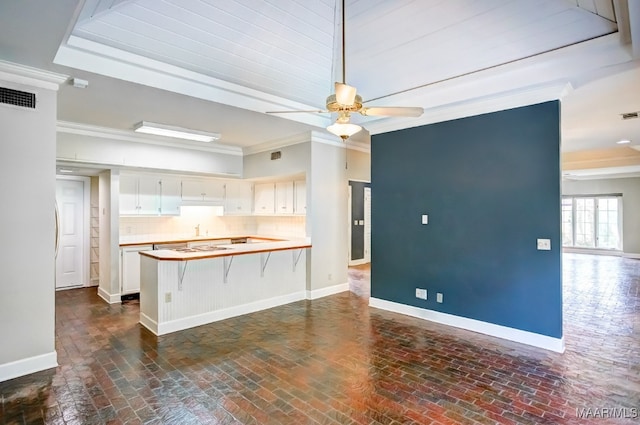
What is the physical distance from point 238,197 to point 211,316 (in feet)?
10.7

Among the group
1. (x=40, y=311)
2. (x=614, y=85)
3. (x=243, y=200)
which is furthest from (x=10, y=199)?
(x=614, y=85)

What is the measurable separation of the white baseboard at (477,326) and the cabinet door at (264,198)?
9.56 feet

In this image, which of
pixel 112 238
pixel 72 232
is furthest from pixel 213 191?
pixel 72 232

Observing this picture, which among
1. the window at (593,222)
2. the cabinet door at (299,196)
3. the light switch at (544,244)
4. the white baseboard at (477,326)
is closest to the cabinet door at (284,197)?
the cabinet door at (299,196)

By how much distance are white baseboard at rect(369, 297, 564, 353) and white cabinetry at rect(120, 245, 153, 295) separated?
3983mm

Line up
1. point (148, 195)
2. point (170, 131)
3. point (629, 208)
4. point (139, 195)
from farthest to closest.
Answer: point (629, 208), point (148, 195), point (139, 195), point (170, 131)

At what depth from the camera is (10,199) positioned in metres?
3.08

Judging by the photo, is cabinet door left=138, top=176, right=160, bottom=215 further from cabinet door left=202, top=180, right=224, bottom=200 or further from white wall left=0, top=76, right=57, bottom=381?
white wall left=0, top=76, right=57, bottom=381

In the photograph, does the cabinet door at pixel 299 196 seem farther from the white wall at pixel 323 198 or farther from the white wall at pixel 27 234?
the white wall at pixel 27 234

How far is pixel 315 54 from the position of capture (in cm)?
384

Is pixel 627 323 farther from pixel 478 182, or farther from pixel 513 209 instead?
pixel 478 182

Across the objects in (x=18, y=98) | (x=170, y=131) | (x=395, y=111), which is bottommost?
(x=395, y=111)

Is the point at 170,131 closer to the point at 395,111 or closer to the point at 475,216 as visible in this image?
the point at 395,111

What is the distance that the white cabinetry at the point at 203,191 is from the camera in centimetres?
676
